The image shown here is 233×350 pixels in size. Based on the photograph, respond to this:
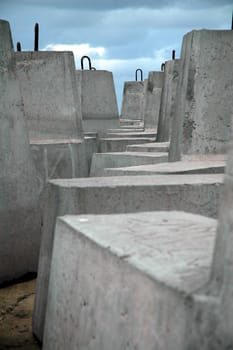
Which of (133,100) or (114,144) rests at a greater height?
(133,100)

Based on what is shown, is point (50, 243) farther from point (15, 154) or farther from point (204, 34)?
point (204, 34)

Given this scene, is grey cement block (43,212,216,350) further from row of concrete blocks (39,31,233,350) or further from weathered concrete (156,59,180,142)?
weathered concrete (156,59,180,142)

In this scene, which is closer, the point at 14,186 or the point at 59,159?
the point at 14,186

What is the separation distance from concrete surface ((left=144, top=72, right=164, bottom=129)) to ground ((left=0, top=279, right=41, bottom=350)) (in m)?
6.39

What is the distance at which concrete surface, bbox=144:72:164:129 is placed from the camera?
10.3 meters

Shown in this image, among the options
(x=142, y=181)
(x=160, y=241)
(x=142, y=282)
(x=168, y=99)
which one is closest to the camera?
(x=142, y=282)

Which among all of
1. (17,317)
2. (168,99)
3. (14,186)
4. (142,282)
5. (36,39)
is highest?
(36,39)

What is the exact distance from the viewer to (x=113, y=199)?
281 centimetres

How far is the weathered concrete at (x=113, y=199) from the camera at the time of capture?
2795 millimetres

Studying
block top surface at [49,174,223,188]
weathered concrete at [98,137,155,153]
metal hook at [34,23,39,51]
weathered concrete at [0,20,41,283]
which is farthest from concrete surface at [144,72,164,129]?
block top surface at [49,174,223,188]

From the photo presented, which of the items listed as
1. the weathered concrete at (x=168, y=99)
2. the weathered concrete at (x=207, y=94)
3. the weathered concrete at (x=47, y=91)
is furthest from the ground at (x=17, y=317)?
the weathered concrete at (x=168, y=99)

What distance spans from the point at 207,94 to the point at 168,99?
2.98 metres

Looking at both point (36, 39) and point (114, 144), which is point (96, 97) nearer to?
point (114, 144)

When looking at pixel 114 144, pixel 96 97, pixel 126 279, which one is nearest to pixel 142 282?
pixel 126 279
